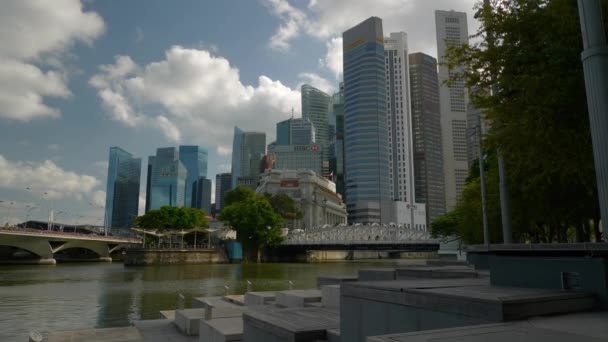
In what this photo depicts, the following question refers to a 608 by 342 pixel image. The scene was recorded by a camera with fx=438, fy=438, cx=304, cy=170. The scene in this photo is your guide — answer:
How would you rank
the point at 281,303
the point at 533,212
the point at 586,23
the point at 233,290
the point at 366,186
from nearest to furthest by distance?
the point at 586,23 < the point at 281,303 < the point at 533,212 < the point at 233,290 < the point at 366,186

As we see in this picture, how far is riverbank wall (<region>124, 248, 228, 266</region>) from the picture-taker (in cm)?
7881

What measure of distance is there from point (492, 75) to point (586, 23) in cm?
569

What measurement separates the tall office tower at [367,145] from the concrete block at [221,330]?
16944cm

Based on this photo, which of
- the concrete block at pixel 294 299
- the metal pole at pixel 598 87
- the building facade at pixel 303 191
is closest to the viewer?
the metal pole at pixel 598 87

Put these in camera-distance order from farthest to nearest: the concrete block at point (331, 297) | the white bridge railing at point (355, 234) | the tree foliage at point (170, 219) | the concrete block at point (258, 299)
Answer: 1. the white bridge railing at point (355, 234)
2. the tree foliage at point (170, 219)
3. the concrete block at point (258, 299)
4. the concrete block at point (331, 297)

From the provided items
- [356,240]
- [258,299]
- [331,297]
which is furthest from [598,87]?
[356,240]

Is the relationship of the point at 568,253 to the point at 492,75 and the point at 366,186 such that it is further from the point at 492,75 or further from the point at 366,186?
the point at 366,186

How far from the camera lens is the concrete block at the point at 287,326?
868 centimetres

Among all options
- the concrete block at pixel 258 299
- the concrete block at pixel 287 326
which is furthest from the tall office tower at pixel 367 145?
the concrete block at pixel 287 326

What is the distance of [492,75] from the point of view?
12766mm

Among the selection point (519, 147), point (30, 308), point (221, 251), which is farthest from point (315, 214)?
point (519, 147)

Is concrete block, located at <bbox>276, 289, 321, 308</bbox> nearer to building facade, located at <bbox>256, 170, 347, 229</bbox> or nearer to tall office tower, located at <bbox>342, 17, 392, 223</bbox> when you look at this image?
building facade, located at <bbox>256, 170, 347, 229</bbox>

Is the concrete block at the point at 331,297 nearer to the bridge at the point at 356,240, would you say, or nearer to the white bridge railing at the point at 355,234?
the bridge at the point at 356,240

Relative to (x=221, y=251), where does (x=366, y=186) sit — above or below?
above
